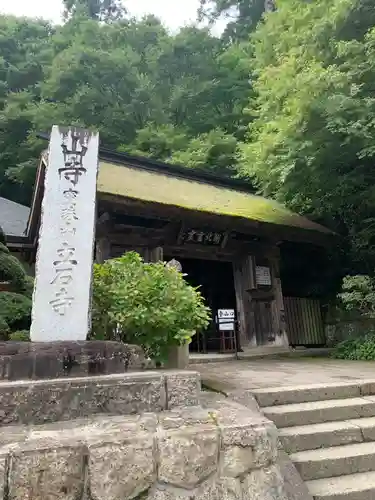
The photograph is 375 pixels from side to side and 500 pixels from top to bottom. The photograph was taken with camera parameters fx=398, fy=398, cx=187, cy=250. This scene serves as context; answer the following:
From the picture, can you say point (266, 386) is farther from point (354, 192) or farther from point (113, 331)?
point (354, 192)

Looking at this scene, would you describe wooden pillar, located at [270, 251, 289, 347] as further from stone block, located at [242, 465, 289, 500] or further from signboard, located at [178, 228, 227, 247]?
stone block, located at [242, 465, 289, 500]

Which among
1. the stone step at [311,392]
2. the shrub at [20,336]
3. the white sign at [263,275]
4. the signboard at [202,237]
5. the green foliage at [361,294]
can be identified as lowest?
the stone step at [311,392]

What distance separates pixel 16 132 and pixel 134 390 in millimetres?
16181

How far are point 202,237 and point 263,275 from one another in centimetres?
168

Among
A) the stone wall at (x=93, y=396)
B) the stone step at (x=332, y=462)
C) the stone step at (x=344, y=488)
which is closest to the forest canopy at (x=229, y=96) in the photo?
the stone step at (x=332, y=462)

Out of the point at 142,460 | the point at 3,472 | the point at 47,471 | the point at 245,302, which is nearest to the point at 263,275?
the point at 245,302

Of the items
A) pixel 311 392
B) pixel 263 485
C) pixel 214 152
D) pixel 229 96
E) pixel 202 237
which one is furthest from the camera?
pixel 229 96

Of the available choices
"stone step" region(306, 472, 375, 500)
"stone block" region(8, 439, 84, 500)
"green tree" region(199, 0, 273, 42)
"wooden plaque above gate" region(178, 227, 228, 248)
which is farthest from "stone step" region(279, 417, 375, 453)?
"green tree" region(199, 0, 273, 42)

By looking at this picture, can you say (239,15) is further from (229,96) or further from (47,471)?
(47,471)

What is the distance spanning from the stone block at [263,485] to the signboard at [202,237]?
607cm

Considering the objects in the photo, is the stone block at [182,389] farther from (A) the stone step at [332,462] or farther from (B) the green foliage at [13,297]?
(B) the green foliage at [13,297]

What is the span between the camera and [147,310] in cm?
376

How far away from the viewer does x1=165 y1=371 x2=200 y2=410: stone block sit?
9.02 ft

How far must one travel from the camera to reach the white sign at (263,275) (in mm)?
8812
